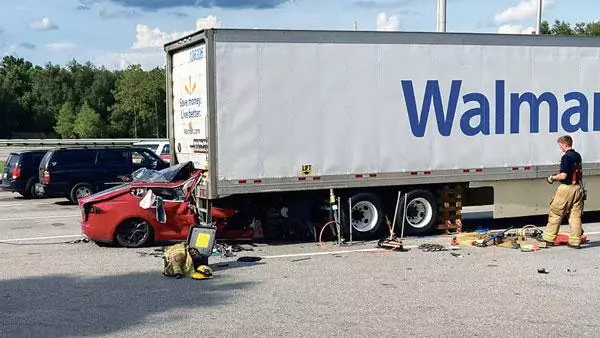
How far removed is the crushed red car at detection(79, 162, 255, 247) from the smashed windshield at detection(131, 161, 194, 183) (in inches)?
5.0

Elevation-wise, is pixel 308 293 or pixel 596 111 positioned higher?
pixel 596 111

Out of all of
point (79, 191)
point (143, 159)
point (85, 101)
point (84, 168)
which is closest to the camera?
point (79, 191)

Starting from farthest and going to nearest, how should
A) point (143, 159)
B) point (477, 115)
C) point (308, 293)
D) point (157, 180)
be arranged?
point (143, 159)
point (477, 115)
point (157, 180)
point (308, 293)

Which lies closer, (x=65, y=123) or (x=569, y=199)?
(x=569, y=199)

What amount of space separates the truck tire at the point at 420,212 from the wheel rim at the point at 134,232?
4.38m

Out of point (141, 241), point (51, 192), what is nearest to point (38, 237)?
point (141, 241)

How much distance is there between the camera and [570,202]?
11539 mm

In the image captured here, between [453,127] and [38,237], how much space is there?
25.8 ft

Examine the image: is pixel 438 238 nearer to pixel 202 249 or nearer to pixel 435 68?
pixel 435 68

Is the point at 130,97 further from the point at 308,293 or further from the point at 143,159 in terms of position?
the point at 308,293

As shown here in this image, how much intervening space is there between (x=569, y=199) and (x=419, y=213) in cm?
268

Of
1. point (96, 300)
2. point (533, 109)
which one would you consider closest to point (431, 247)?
point (533, 109)

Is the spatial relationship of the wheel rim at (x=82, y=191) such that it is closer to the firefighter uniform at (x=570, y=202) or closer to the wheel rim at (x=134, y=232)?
the wheel rim at (x=134, y=232)

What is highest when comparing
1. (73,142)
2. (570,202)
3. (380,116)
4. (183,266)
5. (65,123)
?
(65,123)
